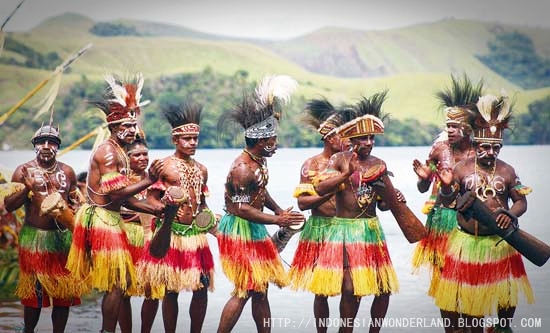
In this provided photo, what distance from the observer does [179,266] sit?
6.32m

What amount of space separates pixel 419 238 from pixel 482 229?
0.47m

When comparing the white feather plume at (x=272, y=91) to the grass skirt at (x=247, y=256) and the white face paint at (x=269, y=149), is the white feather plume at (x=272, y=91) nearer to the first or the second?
the white face paint at (x=269, y=149)

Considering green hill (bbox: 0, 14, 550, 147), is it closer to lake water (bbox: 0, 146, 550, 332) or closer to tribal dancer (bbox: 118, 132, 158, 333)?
lake water (bbox: 0, 146, 550, 332)

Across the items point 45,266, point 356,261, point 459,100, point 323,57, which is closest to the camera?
point 356,261

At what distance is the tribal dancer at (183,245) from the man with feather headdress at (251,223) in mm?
146

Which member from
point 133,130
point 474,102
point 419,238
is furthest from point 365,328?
point 133,130

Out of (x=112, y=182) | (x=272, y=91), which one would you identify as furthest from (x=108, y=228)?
(x=272, y=91)

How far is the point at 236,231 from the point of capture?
6.32m

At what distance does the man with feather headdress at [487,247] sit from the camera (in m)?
6.15

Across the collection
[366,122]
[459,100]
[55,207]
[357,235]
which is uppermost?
[459,100]

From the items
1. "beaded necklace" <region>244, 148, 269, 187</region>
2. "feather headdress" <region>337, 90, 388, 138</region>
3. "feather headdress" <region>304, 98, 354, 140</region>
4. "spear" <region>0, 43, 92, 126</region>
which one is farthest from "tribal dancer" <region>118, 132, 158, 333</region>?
"spear" <region>0, 43, 92, 126</region>

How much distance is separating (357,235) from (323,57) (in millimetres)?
13741

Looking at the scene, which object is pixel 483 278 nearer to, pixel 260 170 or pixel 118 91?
pixel 260 170

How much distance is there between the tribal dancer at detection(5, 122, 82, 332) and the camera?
6605 millimetres
